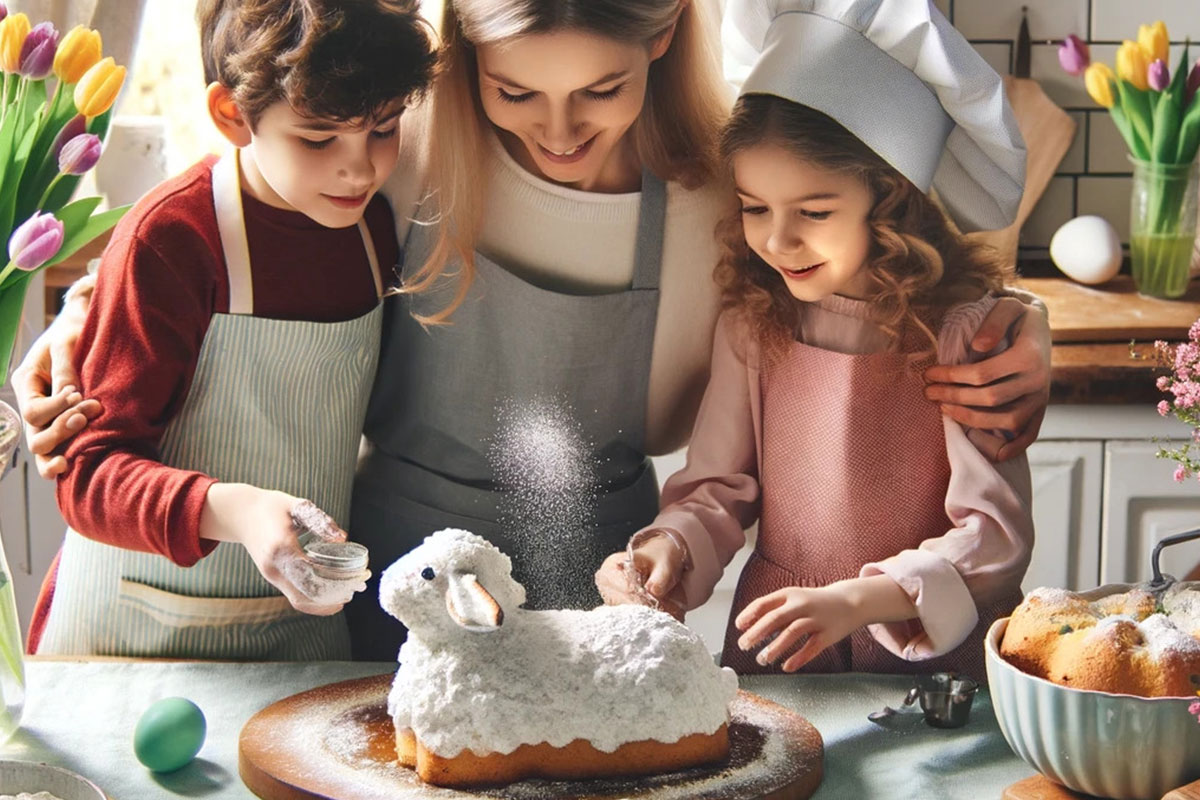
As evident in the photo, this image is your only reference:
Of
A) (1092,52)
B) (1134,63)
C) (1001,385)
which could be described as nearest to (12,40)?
(1001,385)

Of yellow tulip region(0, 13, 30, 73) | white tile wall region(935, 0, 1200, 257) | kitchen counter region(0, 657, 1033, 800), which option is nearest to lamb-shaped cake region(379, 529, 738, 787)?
kitchen counter region(0, 657, 1033, 800)

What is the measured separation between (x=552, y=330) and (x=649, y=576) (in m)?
0.23

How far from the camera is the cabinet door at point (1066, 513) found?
1841 millimetres

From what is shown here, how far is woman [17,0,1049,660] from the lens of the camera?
1.13m

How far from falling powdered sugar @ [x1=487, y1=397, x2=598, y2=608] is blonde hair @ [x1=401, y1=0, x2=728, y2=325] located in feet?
0.47

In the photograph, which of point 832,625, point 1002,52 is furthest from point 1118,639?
point 1002,52

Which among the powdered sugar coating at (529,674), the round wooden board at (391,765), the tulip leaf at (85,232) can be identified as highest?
the tulip leaf at (85,232)

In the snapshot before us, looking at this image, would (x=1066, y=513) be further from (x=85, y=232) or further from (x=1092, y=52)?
(x=85, y=232)

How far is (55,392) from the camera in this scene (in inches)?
43.2

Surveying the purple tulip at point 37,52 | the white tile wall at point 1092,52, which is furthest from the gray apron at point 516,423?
the white tile wall at point 1092,52

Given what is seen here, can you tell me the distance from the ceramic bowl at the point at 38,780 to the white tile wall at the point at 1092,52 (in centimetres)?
180

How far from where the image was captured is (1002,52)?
7.25 feet

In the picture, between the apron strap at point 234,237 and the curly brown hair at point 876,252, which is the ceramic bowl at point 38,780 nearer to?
the apron strap at point 234,237

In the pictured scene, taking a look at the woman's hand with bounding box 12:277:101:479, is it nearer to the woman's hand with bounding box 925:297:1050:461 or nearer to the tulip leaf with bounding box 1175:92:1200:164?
the woman's hand with bounding box 925:297:1050:461
